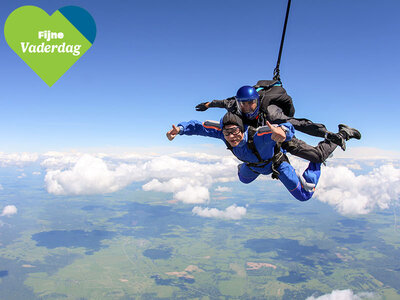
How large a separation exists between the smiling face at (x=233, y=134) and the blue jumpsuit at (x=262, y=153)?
4.8 inches

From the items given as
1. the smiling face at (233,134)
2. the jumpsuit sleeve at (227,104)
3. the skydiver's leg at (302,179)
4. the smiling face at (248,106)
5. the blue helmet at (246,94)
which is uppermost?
the jumpsuit sleeve at (227,104)

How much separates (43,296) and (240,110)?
20638cm

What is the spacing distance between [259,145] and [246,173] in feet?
4.74

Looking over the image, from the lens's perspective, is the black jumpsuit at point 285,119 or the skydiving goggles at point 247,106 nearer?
the skydiving goggles at point 247,106

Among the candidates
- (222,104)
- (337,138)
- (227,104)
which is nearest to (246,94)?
(227,104)

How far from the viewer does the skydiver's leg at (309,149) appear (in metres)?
4.54

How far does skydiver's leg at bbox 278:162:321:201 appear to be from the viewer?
497 cm

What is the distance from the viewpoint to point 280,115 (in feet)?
13.6

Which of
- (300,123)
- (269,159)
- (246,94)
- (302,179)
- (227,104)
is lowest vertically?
(302,179)

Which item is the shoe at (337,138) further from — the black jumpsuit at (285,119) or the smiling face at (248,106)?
the smiling face at (248,106)

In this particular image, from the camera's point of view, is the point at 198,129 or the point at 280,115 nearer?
the point at 280,115

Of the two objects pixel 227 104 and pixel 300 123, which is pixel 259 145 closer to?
pixel 300 123

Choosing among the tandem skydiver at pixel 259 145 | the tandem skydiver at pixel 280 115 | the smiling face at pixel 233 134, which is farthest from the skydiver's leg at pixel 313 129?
the smiling face at pixel 233 134

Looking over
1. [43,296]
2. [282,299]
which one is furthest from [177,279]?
[43,296]
